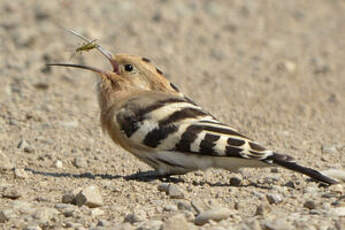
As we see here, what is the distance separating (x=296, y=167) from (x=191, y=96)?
3.69 metres

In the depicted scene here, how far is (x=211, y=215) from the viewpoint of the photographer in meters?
5.10

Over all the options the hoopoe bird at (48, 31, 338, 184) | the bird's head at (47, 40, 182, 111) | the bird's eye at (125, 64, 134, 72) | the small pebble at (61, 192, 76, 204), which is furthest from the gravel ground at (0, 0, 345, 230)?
the bird's eye at (125, 64, 134, 72)

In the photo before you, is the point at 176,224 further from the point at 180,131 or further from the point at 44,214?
the point at 180,131

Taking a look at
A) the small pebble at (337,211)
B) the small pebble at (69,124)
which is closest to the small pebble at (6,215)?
the small pebble at (337,211)

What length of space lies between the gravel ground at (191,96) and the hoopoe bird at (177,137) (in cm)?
16

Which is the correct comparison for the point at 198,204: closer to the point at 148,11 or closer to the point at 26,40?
the point at 26,40

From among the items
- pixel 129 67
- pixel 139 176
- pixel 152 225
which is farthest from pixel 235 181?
pixel 129 67

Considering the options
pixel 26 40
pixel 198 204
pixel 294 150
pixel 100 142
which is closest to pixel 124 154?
pixel 100 142

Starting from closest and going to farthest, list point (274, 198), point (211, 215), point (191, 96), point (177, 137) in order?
point (211, 215)
point (274, 198)
point (177, 137)
point (191, 96)

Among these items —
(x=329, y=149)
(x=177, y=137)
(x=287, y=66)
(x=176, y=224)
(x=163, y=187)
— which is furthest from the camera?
(x=287, y=66)

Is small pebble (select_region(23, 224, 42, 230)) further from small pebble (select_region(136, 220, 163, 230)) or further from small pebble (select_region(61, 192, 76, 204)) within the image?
small pebble (select_region(136, 220, 163, 230))

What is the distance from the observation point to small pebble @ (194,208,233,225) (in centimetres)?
508

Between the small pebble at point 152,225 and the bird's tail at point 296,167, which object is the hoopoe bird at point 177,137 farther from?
the small pebble at point 152,225

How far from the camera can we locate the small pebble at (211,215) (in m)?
5.08
